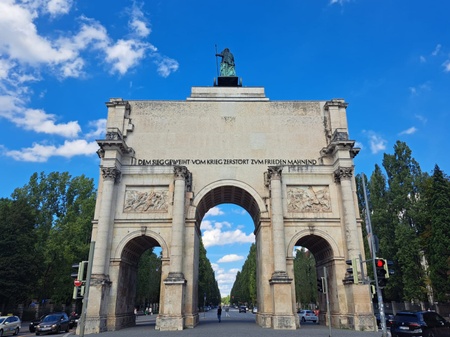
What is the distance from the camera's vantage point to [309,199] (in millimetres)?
28141

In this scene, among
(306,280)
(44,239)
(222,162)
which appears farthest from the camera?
(306,280)

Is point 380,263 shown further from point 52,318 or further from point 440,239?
point 52,318

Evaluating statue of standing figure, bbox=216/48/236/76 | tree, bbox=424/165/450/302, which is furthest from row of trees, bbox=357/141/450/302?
statue of standing figure, bbox=216/48/236/76

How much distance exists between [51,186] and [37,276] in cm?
1706

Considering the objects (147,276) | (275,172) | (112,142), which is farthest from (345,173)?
(147,276)

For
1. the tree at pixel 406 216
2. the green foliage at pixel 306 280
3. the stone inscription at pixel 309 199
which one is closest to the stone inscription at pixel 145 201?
the stone inscription at pixel 309 199

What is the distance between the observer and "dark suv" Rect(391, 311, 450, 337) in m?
16.4

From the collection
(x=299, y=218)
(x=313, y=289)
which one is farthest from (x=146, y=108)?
(x=313, y=289)

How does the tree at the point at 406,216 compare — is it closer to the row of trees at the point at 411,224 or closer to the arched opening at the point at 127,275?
the row of trees at the point at 411,224

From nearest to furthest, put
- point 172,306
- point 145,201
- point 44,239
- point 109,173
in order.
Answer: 1. point 172,306
2. point 109,173
3. point 145,201
4. point 44,239

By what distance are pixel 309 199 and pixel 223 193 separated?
7.72m

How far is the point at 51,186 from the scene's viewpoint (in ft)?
171

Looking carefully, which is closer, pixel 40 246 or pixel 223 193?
pixel 223 193

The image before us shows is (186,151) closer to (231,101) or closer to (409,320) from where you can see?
(231,101)
